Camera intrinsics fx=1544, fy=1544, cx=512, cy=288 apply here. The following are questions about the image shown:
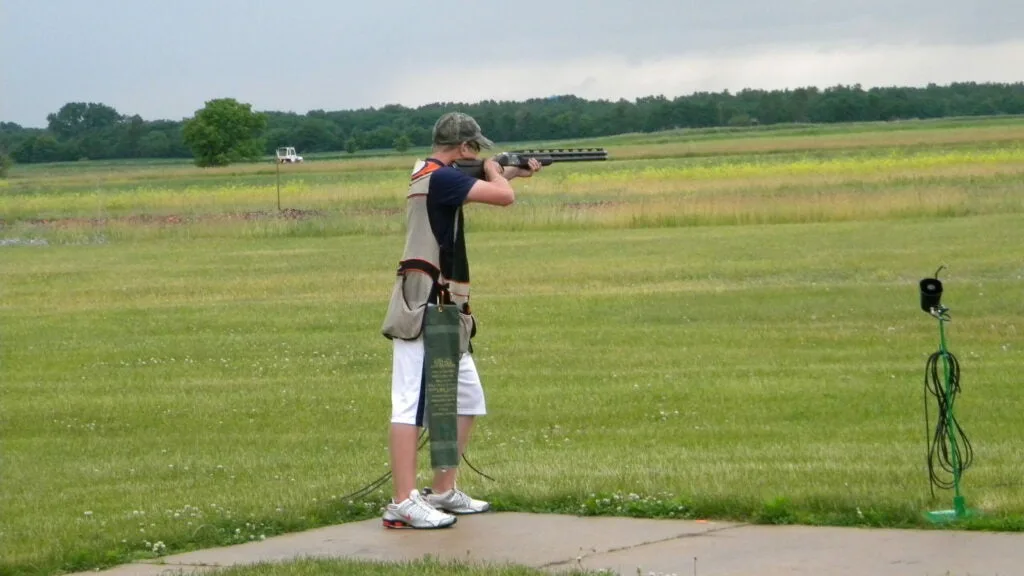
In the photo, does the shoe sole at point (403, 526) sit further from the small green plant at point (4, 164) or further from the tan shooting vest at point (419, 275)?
the small green plant at point (4, 164)

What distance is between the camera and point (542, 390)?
45.8ft

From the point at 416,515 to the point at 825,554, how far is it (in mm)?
1974

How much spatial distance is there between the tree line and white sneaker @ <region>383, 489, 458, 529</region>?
106 ft

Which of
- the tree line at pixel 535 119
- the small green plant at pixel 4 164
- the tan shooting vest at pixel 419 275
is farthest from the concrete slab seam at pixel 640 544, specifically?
the small green plant at pixel 4 164

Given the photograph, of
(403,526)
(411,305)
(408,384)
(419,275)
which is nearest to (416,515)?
(403,526)

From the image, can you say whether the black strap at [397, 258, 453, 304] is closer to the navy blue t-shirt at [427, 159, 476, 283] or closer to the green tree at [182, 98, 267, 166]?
the navy blue t-shirt at [427, 159, 476, 283]

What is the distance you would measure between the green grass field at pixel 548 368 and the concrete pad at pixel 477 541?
9.3 inches

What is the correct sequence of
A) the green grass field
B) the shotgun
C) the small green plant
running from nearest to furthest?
the shotgun < the green grass field < the small green plant

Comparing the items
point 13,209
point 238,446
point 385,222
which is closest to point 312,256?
point 385,222

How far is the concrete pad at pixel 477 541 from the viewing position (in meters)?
6.74

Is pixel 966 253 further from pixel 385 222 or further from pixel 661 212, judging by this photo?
pixel 385 222

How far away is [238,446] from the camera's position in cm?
1138

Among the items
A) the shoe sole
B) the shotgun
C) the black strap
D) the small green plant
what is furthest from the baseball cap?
the small green plant

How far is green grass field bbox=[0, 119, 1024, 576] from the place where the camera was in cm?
806
